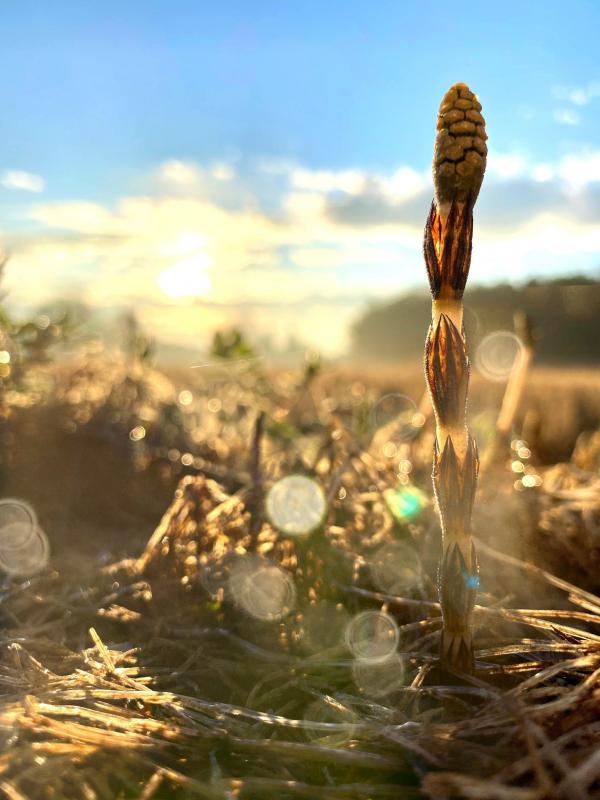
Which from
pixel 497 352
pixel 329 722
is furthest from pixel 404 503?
pixel 497 352

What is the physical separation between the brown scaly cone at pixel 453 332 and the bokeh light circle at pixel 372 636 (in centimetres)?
30

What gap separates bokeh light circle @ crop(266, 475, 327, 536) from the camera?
1854mm

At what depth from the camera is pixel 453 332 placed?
122 centimetres

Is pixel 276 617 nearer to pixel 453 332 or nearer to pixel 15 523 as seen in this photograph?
pixel 453 332

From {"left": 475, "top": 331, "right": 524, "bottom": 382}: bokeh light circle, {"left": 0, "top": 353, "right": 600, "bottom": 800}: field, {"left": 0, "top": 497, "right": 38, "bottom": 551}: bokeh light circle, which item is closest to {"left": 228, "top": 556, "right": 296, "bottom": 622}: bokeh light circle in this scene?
{"left": 0, "top": 353, "right": 600, "bottom": 800}: field

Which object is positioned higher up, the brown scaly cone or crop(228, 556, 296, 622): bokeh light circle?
the brown scaly cone

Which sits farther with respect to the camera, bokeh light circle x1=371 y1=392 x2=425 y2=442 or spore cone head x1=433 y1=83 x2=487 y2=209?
bokeh light circle x1=371 y1=392 x2=425 y2=442

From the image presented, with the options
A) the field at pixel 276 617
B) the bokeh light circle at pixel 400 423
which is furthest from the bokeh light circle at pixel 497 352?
the field at pixel 276 617

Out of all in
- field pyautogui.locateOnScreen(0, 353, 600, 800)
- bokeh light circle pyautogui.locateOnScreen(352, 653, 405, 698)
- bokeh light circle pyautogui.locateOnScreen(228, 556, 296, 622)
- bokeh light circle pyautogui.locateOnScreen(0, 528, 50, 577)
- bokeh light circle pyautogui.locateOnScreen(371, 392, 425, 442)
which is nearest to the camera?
field pyautogui.locateOnScreen(0, 353, 600, 800)

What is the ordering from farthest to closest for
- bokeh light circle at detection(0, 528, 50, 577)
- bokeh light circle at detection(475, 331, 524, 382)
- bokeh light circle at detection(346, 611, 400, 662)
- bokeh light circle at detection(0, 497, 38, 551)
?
bokeh light circle at detection(475, 331, 524, 382) → bokeh light circle at detection(0, 497, 38, 551) → bokeh light circle at detection(0, 528, 50, 577) → bokeh light circle at detection(346, 611, 400, 662)

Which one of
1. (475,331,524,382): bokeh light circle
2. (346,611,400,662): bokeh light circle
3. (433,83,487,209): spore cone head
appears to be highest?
(433,83,487,209): spore cone head

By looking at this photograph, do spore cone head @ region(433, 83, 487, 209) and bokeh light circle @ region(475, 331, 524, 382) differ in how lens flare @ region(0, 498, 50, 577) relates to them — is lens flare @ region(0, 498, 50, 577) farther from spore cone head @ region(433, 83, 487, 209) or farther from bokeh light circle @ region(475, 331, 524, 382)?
bokeh light circle @ region(475, 331, 524, 382)

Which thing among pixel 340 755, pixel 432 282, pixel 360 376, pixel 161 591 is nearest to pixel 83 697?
pixel 161 591

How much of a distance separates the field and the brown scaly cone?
0.24 metres
